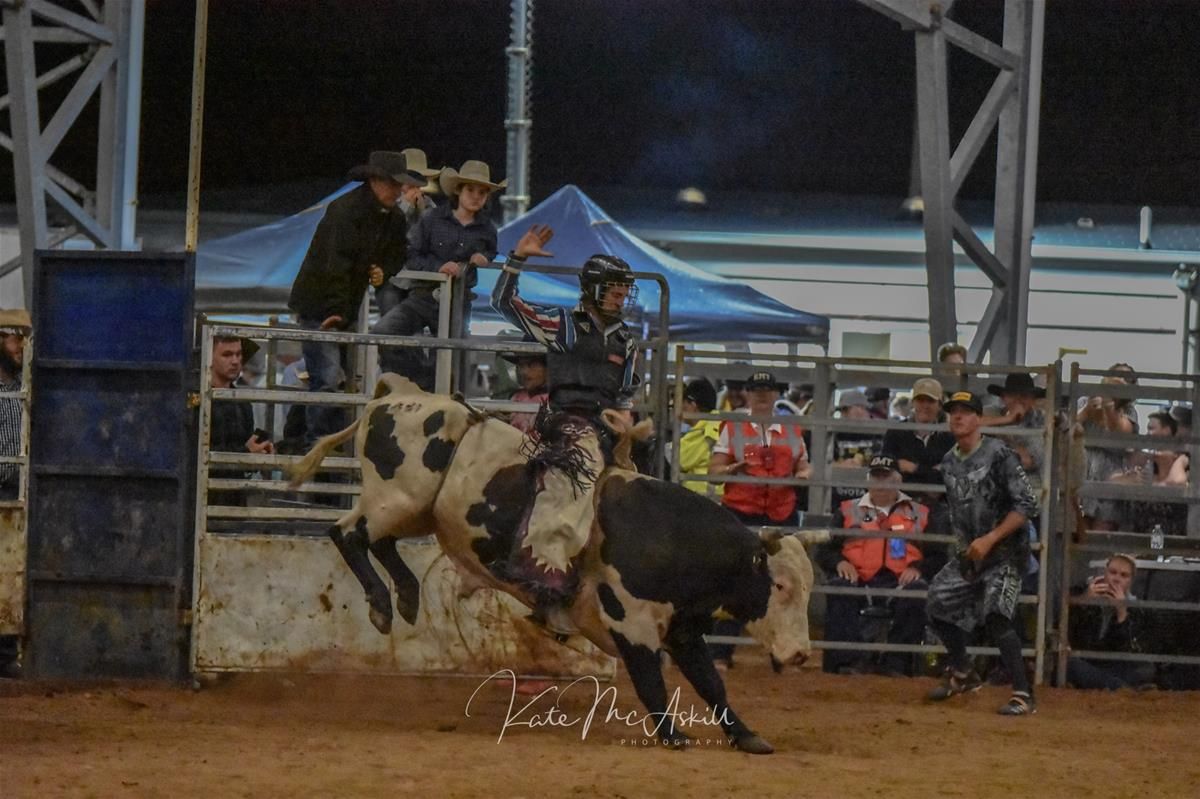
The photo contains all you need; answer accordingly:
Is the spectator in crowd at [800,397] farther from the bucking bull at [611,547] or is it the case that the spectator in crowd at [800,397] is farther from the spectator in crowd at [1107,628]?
the bucking bull at [611,547]

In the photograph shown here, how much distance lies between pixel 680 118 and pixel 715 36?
1.34 metres

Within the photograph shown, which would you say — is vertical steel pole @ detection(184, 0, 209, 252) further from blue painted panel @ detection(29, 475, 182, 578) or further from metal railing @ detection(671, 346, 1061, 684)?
metal railing @ detection(671, 346, 1061, 684)

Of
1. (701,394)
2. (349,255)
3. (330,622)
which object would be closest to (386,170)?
(349,255)

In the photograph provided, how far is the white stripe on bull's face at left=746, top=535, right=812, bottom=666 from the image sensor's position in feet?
24.8

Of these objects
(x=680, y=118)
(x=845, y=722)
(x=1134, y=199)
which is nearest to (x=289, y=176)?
(x=680, y=118)

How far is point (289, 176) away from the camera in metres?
25.1

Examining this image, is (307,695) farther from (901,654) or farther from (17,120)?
(17,120)

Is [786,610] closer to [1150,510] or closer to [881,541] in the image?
[881,541]

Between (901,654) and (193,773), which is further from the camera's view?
(901,654)

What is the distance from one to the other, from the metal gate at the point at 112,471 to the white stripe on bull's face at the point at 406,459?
1748mm

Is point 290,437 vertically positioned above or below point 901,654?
above

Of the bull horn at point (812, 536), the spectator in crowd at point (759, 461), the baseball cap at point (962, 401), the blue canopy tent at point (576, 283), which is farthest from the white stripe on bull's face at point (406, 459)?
the blue canopy tent at point (576, 283)

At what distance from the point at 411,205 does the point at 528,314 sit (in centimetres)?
290

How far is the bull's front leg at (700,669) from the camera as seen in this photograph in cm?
747
